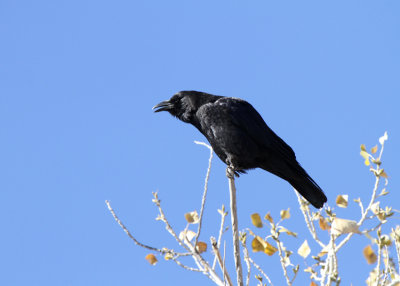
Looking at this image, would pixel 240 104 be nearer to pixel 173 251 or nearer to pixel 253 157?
pixel 253 157

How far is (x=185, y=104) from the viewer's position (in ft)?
22.6

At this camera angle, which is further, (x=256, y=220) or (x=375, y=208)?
(x=256, y=220)

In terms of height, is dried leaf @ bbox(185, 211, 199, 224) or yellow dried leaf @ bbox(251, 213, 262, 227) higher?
dried leaf @ bbox(185, 211, 199, 224)

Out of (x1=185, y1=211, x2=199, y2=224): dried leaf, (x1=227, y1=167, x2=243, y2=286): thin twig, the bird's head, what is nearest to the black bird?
the bird's head

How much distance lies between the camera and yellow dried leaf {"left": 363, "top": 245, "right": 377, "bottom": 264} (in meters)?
3.82

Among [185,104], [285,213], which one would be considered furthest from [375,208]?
[185,104]

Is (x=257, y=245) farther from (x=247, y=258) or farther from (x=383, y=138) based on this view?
(x=383, y=138)

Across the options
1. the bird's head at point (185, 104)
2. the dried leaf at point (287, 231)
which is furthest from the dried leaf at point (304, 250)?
the bird's head at point (185, 104)

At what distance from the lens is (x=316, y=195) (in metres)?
5.98

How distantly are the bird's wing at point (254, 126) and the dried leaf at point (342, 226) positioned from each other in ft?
9.41

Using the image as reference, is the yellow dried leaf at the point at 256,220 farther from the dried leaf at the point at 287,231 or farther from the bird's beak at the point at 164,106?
the bird's beak at the point at 164,106

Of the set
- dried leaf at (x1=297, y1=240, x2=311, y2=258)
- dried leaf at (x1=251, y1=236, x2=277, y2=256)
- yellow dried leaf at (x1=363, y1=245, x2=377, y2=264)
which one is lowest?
yellow dried leaf at (x1=363, y1=245, x2=377, y2=264)

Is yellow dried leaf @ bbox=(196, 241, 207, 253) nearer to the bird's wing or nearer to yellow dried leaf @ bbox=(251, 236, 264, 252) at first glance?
yellow dried leaf @ bbox=(251, 236, 264, 252)

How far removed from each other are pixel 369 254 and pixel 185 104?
3.61m
